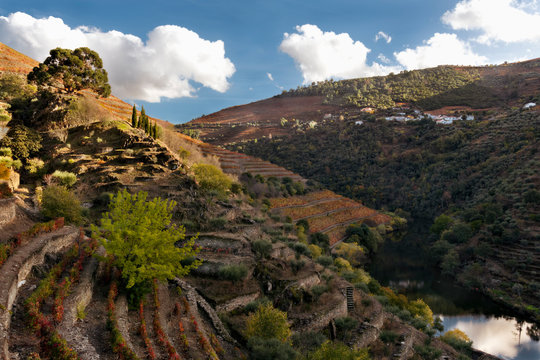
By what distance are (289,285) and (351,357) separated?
7499 mm

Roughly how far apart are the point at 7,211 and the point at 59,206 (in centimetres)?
412

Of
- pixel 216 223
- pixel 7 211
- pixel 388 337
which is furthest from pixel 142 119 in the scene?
pixel 388 337

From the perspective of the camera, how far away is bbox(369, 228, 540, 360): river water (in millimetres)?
32312

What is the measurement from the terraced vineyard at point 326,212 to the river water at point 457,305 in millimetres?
8902

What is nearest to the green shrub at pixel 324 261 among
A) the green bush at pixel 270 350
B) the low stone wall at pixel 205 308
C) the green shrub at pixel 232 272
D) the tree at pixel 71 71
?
the green shrub at pixel 232 272

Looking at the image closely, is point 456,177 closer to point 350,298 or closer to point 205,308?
Answer: point 350,298

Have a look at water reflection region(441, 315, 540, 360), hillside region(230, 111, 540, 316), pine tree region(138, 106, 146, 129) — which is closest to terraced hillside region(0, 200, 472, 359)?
water reflection region(441, 315, 540, 360)

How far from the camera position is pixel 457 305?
40312 millimetres

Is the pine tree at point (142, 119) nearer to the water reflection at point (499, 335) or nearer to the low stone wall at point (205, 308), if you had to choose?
the low stone wall at point (205, 308)

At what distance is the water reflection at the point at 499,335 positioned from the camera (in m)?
31.2

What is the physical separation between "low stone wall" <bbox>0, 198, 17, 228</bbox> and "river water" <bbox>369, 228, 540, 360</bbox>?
42764 mm

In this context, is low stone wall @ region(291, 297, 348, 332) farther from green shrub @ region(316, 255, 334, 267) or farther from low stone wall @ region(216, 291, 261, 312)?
green shrub @ region(316, 255, 334, 267)

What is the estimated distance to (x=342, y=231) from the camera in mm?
55469

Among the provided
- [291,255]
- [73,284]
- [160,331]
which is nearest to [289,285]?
[291,255]
